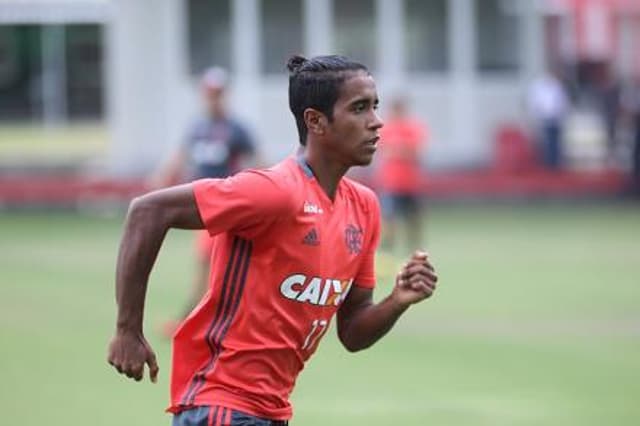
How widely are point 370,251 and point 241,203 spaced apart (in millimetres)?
812

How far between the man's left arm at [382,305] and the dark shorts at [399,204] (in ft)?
49.8

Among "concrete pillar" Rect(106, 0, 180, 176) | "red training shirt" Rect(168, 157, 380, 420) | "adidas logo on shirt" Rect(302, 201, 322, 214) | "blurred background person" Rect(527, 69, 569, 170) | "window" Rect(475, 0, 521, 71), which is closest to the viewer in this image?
"red training shirt" Rect(168, 157, 380, 420)

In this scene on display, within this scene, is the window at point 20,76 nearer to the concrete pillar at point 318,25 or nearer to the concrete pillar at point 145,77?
the concrete pillar at point 145,77

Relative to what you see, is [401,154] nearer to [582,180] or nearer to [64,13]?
[582,180]

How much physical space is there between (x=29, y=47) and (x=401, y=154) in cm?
2235

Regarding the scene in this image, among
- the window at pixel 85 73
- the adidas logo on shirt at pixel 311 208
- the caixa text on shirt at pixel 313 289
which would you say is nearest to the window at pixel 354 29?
the window at pixel 85 73

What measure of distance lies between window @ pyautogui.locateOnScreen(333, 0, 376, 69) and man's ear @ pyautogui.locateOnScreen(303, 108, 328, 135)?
85.6 ft

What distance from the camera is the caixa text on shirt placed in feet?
19.4

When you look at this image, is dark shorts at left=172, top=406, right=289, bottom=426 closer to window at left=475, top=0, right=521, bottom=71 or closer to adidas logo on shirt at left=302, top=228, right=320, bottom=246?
adidas logo on shirt at left=302, top=228, right=320, bottom=246

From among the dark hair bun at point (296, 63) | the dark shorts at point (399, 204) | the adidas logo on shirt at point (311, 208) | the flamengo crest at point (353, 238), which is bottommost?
the dark shorts at point (399, 204)

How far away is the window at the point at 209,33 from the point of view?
1251 inches

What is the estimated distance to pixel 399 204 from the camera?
21.9m

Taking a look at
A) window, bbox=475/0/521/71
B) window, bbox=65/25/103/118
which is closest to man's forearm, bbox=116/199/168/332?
window, bbox=475/0/521/71

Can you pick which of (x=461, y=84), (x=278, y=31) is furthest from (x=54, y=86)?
(x=461, y=84)
